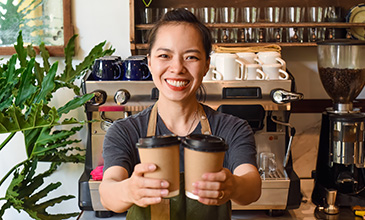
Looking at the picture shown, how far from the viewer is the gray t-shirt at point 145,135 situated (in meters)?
1.40

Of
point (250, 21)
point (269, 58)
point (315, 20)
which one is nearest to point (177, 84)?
point (269, 58)

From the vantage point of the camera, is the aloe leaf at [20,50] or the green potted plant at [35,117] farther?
the aloe leaf at [20,50]

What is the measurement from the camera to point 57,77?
2615 millimetres

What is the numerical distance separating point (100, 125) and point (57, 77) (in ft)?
1.52

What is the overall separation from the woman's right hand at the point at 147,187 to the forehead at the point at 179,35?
0.39m

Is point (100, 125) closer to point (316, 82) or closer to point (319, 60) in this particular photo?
point (319, 60)

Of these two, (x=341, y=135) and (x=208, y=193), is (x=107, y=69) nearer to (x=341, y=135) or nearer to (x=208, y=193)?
(x=341, y=135)

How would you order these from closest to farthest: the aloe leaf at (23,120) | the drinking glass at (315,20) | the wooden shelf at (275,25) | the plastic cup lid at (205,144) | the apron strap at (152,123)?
Result: the plastic cup lid at (205,144)
the apron strap at (152,123)
the aloe leaf at (23,120)
the wooden shelf at (275,25)
the drinking glass at (315,20)

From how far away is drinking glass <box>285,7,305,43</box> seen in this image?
2658 millimetres

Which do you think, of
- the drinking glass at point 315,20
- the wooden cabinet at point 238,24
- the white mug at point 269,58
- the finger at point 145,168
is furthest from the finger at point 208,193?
the drinking glass at point 315,20

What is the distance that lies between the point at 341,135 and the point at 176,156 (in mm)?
1306

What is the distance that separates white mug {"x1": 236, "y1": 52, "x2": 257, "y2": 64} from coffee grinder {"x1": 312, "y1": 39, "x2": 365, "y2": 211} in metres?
0.31

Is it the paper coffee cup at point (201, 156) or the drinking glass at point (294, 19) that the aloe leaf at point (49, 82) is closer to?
the drinking glass at point (294, 19)

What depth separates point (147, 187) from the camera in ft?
3.62
